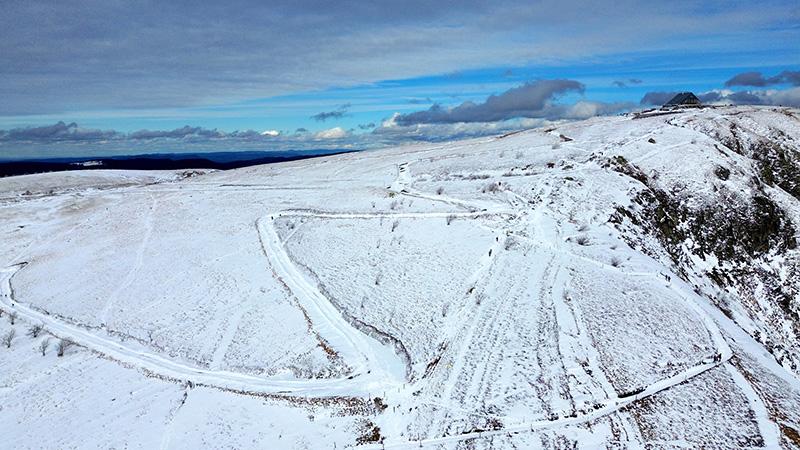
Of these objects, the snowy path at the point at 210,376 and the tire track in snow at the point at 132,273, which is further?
the tire track in snow at the point at 132,273

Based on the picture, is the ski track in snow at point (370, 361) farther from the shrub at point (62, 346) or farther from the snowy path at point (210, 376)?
the shrub at point (62, 346)

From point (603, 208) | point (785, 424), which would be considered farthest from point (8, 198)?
point (785, 424)

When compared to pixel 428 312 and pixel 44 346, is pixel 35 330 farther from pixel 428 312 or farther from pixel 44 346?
pixel 428 312

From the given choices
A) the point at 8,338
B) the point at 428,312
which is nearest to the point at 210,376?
the point at 428,312

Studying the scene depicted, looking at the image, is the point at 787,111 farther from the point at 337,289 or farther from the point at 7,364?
the point at 7,364

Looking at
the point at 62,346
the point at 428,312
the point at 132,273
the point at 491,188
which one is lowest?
the point at 428,312

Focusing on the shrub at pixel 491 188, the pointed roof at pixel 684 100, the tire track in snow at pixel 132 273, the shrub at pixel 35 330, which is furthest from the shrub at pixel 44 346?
the pointed roof at pixel 684 100
